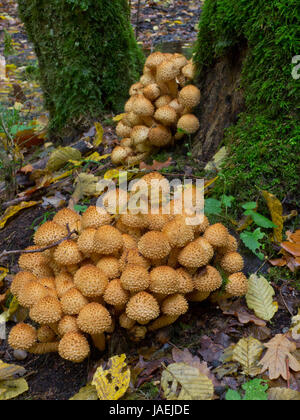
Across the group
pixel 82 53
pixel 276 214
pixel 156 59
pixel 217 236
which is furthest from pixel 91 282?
pixel 82 53

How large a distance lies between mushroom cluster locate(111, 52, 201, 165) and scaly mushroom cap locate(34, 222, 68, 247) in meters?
1.75

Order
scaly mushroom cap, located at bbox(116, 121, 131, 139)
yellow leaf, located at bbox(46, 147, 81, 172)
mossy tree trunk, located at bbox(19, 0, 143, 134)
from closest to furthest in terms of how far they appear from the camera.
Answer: scaly mushroom cap, located at bbox(116, 121, 131, 139) < yellow leaf, located at bbox(46, 147, 81, 172) < mossy tree trunk, located at bbox(19, 0, 143, 134)

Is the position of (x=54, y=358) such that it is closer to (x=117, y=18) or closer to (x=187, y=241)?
(x=187, y=241)

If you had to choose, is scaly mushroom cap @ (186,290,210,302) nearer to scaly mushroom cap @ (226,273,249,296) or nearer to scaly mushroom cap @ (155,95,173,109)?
scaly mushroom cap @ (226,273,249,296)

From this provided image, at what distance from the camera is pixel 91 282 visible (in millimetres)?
2285

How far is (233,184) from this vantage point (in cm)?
310

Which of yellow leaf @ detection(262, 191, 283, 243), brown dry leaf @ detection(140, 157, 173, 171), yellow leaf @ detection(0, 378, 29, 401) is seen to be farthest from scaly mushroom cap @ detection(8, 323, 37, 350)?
brown dry leaf @ detection(140, 157, 173, 171)

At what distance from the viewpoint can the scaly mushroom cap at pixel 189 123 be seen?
3.81 m

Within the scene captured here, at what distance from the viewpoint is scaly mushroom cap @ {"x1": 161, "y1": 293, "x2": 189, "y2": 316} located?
91.9 inches

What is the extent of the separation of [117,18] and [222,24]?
2.15 metres

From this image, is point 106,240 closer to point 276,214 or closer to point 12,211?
point 276,214

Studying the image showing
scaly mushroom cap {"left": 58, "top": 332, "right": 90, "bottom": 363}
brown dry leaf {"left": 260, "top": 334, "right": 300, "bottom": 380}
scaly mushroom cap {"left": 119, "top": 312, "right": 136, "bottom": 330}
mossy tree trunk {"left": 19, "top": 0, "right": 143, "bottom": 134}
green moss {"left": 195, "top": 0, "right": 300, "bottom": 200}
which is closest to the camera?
brown dry leaf {"left": 260, "top": 334, "right": 300, "bottom": 380}

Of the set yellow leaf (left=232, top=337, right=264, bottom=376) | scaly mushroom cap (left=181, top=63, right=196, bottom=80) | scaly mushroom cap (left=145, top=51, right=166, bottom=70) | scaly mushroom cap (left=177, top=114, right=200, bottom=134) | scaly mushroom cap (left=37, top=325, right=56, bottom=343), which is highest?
scaly mushroom cap (left=145, top=51, right=166, bottom=70)
